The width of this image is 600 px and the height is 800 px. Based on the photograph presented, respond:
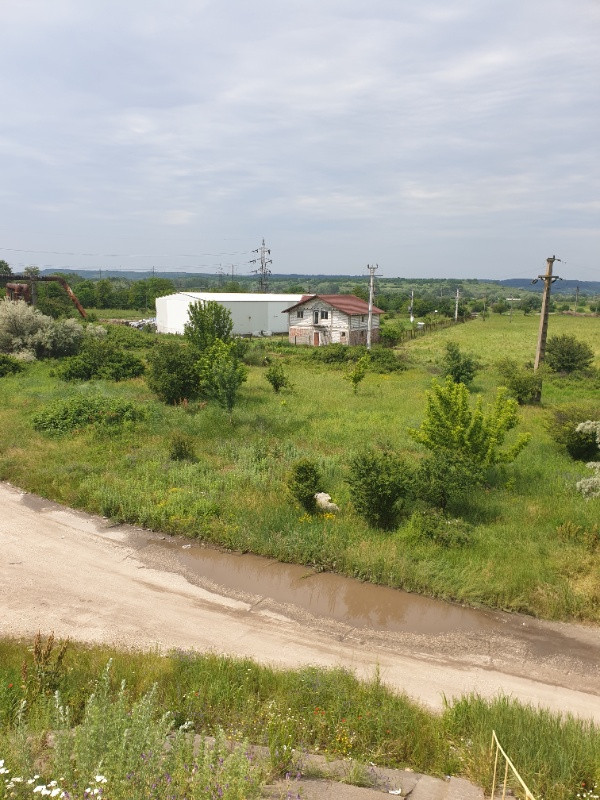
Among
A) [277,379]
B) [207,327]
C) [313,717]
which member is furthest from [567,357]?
[313,717]

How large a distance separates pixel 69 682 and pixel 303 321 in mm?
39081

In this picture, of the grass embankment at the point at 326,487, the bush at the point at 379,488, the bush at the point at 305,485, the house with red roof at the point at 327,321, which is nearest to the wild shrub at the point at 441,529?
the grass embankment at the point at 326,487

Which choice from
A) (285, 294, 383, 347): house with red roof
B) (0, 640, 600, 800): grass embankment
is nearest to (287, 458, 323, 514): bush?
(0, 640, 600, 800): grass embankment

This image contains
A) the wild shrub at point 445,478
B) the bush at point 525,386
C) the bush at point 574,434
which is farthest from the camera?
the bush at point 525,386

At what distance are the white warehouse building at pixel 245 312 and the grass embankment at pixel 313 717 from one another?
40.2m

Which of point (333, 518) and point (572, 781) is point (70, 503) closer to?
point (333, 518)

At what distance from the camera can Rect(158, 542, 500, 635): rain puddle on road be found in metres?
9.45

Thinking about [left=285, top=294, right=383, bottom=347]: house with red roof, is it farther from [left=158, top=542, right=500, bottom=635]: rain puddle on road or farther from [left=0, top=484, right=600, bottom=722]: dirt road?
[left=0, top=484, right=600, bottom=722]: dirt road

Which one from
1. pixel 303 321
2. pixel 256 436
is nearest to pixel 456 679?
pixel 256 436

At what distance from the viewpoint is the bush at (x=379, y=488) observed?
38.5 feet

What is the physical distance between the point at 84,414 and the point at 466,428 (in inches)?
483

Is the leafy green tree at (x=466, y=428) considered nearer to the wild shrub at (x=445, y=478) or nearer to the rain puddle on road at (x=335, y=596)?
the wild shrub at (x=445, y=478)

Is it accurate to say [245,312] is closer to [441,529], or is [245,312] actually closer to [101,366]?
[101,366]

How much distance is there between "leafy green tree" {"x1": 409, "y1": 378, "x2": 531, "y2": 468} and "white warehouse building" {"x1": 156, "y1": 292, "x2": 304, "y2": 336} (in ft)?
112
